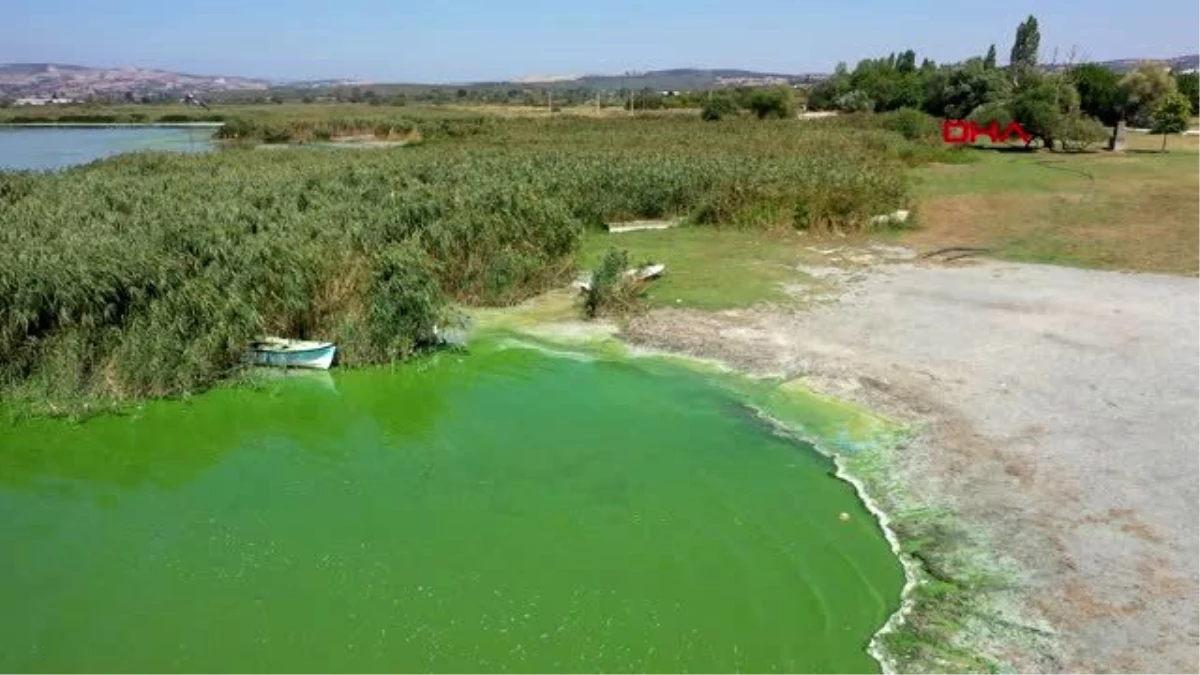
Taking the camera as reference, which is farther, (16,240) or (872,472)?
(16,240)

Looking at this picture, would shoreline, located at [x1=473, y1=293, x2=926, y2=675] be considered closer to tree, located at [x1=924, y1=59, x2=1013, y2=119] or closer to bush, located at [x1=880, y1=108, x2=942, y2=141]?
bush, located at [x1=880, y1=108, x2=942, y2=141]

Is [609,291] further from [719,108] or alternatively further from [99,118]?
[99,118]

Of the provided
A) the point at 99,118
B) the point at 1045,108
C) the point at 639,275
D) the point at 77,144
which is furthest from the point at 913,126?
the point at 99,118

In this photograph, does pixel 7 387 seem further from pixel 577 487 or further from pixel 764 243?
pixel 764 243

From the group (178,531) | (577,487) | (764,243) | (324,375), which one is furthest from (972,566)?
(764,243)

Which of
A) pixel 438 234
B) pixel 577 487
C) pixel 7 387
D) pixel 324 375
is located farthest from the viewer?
pixel 438 234
